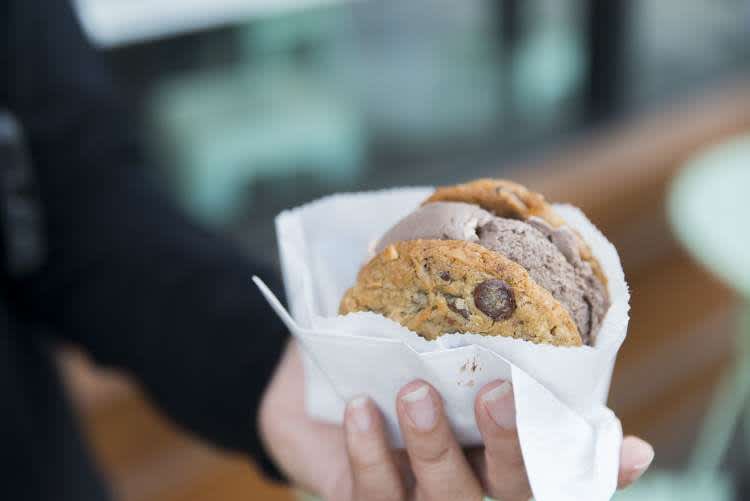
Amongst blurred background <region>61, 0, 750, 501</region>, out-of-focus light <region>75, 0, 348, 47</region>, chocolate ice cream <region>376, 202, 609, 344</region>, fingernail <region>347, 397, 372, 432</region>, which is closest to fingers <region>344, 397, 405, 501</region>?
fingernail <region>347, 397, 372, 432</region>

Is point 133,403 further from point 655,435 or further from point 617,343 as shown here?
point 617,343

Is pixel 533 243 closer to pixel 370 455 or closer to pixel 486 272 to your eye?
pixel 486 272

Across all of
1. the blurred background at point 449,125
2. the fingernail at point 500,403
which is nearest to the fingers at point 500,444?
the fingernail at point 500,403

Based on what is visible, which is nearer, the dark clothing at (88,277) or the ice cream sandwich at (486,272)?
the ice cream sandwich at (486,272)

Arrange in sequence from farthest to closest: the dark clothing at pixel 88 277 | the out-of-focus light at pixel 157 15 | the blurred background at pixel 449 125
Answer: the blurred background at pixel 449 125 < the out-of-focus light at pixel 157 15 < the dark clothing at pixel 88 277

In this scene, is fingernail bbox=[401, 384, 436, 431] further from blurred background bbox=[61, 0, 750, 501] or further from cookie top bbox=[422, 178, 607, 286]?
blurred background bbox=[61, 0, 750, 501]

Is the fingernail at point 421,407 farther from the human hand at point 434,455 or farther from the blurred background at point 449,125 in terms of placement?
the blurred background at point 449,125

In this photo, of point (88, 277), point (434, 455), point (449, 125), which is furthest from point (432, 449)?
point (449, 125)
